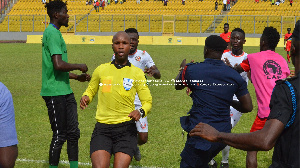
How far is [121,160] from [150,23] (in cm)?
4713

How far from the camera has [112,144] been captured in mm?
5387

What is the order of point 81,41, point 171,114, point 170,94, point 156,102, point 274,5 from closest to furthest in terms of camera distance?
point 171,114
point 156,102
point 170,94
point 81,41
point 274,5

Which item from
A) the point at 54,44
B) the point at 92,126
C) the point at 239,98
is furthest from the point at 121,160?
the point at 92,126

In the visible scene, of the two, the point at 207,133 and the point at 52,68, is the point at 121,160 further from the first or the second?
the point at 207,133

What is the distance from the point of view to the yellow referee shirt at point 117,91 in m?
5.49

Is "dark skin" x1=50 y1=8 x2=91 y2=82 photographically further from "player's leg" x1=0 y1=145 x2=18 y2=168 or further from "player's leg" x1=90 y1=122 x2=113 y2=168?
"player's leg" x1=0 y1=145 x2=18 y2=168

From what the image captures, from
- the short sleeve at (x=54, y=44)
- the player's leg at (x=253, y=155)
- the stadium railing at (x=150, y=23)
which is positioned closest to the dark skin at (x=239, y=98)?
the player's leg at (x=253, y=155)

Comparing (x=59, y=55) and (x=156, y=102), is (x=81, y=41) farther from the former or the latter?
(x=59, y=55)

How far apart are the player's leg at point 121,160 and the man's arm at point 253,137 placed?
2280 mm

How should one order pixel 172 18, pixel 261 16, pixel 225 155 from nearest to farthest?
pixel 225 155
pixel 261 16
pixel 172 18

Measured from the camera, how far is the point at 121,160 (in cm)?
521

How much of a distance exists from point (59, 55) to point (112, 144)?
1.61 metres

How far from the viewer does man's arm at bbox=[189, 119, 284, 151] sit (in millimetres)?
2754

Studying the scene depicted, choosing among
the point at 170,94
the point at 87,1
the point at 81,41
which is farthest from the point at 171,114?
the point at 87,1
